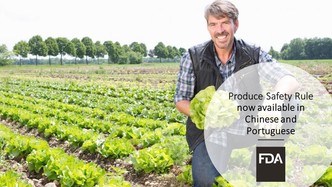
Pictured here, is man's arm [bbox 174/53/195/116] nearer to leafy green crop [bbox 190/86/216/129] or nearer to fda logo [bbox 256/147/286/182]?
leafy green crop [bbox 190/86/216/129]

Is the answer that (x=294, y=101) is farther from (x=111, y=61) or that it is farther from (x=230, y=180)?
(x=111, y=61)

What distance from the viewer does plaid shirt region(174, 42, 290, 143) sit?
3935 millimetres

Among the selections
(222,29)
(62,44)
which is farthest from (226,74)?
(62,44)

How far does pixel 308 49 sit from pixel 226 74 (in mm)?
85147

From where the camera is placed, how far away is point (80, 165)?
17.2ft

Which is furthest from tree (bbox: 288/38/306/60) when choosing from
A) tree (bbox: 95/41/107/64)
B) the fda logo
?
the fda logo

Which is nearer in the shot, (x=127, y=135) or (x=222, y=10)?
(x=222, y=10)

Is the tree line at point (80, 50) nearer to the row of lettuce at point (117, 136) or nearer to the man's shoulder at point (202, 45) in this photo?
the row of lettuce at point (117, 136)

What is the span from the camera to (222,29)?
12.3 feet

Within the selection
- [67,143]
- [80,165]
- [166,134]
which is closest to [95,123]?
[67,143]

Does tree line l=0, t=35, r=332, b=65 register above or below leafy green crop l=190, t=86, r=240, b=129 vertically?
above

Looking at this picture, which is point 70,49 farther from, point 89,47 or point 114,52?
point 114,52

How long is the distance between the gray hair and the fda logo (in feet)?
4.47

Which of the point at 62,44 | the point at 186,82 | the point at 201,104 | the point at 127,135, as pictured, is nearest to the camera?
the point at 201,104
